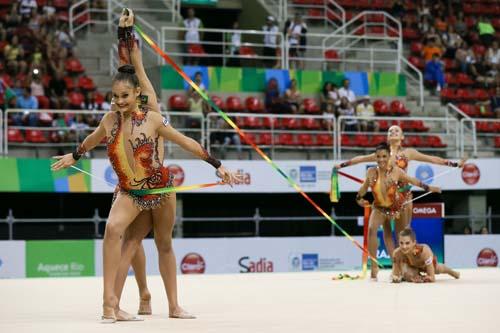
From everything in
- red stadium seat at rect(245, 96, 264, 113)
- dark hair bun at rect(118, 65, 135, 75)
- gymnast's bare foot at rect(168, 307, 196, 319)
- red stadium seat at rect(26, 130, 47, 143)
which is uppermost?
red stadium seat at rect(245, 96, 264, 113)

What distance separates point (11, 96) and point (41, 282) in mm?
6853

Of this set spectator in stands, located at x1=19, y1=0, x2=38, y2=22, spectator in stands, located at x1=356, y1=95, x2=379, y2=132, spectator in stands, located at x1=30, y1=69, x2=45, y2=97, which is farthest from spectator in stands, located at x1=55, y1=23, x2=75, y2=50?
spectator in stands, located at x1=356, y1=95, x2=379, y2=132

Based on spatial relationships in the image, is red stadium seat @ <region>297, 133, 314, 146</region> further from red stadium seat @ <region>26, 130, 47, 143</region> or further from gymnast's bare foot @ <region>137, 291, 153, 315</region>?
gymnast's bare foot @ <region>137, 291, 153, 315</region>

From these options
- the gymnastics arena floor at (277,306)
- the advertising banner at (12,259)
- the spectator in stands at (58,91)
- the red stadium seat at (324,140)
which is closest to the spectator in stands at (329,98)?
the red stadium seat at (324,140)

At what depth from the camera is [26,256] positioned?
53.6 feet

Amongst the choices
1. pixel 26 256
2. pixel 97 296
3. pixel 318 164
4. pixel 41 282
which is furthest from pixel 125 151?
pixel 318 164

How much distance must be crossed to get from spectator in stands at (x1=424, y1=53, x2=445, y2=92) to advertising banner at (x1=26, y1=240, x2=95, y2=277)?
9258 mm

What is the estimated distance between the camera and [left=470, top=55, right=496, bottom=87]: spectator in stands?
2334cm

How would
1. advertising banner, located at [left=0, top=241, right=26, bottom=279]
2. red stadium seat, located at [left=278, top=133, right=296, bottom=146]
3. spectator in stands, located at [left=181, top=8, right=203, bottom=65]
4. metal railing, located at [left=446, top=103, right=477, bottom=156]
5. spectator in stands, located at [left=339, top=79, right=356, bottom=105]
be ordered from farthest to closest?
spectator in stands, located at [left=181, top=8, right=203, bottom=65] → spectator in stands, located at [left=339, top=79, right=356, bottom=105] → metal railing, located at [left=446, top=103, right=477, bottom=156] → red stadium seat, located at [left=278, top=133, right=296, bottom=146] → advertising banner, located at [left=0, top=241, right=26, bottom=279]

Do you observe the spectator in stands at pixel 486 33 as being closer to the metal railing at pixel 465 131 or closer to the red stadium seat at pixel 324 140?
the metal railing at pixel 465 131

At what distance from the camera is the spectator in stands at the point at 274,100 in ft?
65.7

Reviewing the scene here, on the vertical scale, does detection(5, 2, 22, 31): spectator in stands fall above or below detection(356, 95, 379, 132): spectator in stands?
above

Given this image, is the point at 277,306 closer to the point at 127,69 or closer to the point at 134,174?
the point at 134,174

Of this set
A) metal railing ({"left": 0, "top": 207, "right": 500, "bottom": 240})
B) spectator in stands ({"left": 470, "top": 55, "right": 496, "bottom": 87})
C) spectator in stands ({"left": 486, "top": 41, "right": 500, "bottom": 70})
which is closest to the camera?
metal railing ({"left": 0, "top": 207, "right": 500, "bottom": 240})
